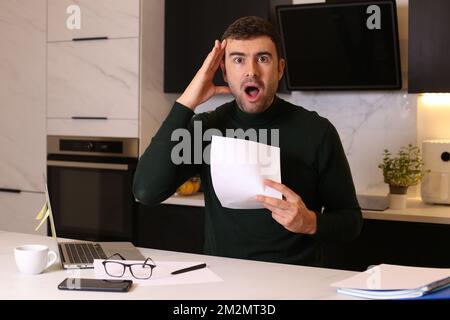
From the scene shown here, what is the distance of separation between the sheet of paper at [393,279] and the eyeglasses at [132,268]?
0.48 m

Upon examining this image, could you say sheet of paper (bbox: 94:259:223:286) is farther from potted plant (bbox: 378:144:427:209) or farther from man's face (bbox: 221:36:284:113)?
potted plant (bbox: 378:144:427:209)

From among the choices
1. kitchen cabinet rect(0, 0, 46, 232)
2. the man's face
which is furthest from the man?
kitchen cabinet rect(0, 0, 46, 232)

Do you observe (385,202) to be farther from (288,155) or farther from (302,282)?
(302,282)

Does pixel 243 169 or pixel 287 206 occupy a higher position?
pixel 243 169

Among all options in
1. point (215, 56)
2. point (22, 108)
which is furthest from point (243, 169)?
point (22, 108)

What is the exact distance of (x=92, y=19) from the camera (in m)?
3.71

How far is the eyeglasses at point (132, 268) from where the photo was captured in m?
1.70

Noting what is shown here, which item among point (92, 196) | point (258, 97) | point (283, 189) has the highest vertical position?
point (258, 97)

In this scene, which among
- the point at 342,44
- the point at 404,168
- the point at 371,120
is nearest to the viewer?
the point at 404,168

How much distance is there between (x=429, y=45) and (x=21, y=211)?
8.24 feet

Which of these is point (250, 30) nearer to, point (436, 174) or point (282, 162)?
point (282, 162)

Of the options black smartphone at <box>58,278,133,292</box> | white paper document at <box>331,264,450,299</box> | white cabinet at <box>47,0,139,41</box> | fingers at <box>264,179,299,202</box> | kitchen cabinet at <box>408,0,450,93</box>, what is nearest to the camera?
white paper document at <box>331,264,450,299</box>

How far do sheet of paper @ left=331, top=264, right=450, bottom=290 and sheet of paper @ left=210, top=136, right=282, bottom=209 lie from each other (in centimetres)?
35

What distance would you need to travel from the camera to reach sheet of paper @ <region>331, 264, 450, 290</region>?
1.46m
